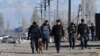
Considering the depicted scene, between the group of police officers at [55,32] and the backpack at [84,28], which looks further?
the backpack at [84,28]

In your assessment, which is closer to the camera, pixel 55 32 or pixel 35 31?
pixel 55 32

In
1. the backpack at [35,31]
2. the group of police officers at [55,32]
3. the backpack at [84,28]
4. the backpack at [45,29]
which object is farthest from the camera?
the backpack at [84,28]

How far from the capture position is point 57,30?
25828mm

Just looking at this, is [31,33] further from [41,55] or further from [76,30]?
[76,30]

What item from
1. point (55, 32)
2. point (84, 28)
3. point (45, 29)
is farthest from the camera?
point (84, 28)

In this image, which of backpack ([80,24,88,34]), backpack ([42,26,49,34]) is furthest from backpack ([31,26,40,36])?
backpack ([80,24,88,34])

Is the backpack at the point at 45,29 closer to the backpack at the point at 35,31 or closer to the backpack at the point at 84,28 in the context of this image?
the backpack at the point at 84,28

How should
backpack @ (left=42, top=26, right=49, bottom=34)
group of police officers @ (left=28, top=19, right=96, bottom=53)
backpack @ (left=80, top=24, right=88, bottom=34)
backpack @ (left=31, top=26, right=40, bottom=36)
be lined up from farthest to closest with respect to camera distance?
backpack @ (left=80, top=24, right=88, bottom=34)
backpack @ (left=42, top=26, right=49, bottom=34)
backpack @ (left=31, top=26, right=40, bottom=36)
group of police officers @ (left=28, top=19, right=96, bottom=53)

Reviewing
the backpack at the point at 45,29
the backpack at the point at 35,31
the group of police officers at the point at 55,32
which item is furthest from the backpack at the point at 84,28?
the backpack at the point at 35,31

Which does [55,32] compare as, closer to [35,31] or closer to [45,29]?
[35,31]

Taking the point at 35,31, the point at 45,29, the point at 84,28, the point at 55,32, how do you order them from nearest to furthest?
1. the point at 55,32
2. the point at 35,31
3. the point at 45,29
4. the point at 84,28

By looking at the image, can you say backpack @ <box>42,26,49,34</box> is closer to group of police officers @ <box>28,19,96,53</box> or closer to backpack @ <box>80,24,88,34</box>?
group of police officers @ <box>28,19,96,53</box>

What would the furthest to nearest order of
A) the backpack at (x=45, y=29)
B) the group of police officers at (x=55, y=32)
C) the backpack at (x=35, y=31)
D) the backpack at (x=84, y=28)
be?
1. the backpack at (x=84, y=28)
2. the backpack at (x=45, y=29)
3. the backpack at (x=35, y=31)
4. the group of police officers at (x=55, y=32)

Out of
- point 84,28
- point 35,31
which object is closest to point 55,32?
point 35,31
